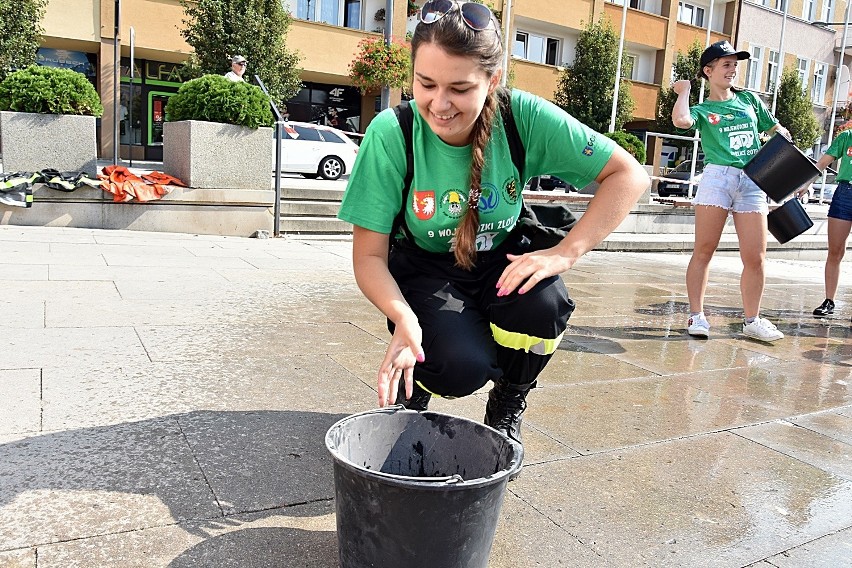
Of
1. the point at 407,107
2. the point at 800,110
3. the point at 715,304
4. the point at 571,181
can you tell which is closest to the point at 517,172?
the point at 571,181

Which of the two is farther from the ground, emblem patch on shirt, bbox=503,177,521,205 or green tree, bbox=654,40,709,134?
green tree, bbox=654,40,709,134

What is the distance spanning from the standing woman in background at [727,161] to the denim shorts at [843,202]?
157 centimetres

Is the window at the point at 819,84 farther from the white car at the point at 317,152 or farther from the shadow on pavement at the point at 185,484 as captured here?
the shadow on pavement at the point at 185,484

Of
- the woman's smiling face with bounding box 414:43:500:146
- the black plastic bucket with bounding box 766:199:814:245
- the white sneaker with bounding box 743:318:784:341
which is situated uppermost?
the woman's smiling face with bounding box 414:43:500:146

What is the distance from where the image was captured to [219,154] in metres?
8.57

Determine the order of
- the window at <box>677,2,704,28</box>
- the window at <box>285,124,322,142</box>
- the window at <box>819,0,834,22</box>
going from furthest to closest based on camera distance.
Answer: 1. the window at <box>819,0,834,22</box>
2. the window at <box>677,2,704,28</box>
3. the window at <box>285,124,322,142</box>

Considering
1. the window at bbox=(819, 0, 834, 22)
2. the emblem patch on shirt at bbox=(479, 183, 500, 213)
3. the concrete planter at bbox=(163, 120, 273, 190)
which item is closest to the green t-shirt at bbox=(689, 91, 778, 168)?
the emblem patch on shirt at bbox=(479, 183, 500, 213)

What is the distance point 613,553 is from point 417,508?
→ 80 cm

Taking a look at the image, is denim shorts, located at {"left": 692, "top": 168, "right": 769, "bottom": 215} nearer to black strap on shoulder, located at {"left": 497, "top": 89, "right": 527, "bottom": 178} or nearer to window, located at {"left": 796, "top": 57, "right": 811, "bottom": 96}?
black strap on shoulder, located at {"left": 497, "top": 89, "right": 527, "bottom": 178}

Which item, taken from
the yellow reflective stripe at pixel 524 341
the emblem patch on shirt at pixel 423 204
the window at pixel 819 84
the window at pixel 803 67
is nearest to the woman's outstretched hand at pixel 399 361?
the emblem patch on shirt at pixel 423 204

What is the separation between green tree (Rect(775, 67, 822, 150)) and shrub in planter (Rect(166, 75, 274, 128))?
28.9m

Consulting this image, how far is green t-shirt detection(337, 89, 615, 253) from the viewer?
2312 millimetres

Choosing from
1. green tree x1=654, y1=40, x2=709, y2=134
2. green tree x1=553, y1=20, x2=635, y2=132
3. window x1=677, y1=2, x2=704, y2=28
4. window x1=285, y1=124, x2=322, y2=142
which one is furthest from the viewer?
window x1=677, y1=2, x2=704, y2=28

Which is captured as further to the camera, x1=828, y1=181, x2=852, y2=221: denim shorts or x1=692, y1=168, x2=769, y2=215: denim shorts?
x1=828, y1=181, x2=852, y2=221: denim shorts
